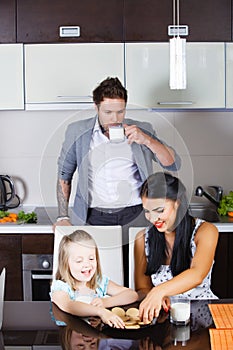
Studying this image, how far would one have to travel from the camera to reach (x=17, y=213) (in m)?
3.90

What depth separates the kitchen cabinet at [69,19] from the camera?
362 centimetres

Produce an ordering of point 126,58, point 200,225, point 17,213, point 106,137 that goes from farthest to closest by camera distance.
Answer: point 17,213
point 126,58
point 106,137
point 200,225

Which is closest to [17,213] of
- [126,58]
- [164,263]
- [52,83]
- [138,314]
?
[52,83]

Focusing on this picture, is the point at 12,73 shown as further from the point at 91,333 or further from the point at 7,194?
the point at 91,333

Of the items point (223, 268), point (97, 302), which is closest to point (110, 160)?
point (97, 302)

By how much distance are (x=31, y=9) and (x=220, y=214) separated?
149cm

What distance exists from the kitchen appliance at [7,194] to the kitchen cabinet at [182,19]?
1.03 metres

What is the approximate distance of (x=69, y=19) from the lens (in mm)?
3627

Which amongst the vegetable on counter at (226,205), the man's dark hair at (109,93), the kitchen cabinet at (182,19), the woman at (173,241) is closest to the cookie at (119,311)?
the woman at (173,241)

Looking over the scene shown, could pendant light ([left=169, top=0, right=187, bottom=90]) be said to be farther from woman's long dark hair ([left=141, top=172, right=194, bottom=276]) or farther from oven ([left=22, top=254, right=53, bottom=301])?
oven ([left=22, top=254, right=53, bottom=301])

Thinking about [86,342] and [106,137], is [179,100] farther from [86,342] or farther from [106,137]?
[86,342]

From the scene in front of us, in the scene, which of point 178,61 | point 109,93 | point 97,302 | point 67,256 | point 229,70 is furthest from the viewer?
point 229,70

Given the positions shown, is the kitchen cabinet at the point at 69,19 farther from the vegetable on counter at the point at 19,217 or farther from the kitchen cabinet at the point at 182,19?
the vegetable on counter at the point at 19,217

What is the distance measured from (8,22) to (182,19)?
921mm
